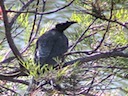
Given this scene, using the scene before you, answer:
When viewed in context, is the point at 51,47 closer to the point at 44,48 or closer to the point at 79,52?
the point at 44,48

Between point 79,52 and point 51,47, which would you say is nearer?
point 79,52

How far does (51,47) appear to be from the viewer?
1.38 m

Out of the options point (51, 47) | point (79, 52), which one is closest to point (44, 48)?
point (51, 47)

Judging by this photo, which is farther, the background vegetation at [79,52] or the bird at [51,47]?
the bird at [51,47]

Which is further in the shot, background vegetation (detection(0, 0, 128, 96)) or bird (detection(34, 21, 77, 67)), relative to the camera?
bird (detection(34, 21, 77, 67))

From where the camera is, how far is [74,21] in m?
1.44

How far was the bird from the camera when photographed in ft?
4.13

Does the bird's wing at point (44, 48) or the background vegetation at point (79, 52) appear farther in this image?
the bird's wing at point (44, 48)

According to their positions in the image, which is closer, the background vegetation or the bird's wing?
the background vegetation

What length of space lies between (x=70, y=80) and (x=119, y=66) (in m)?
0.28

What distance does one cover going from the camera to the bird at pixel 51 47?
1.26 m

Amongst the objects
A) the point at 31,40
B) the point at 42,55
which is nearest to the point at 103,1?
the point at 42,55

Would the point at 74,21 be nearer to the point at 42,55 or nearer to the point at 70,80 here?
the point at 42,55

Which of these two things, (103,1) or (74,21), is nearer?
(103,1)
